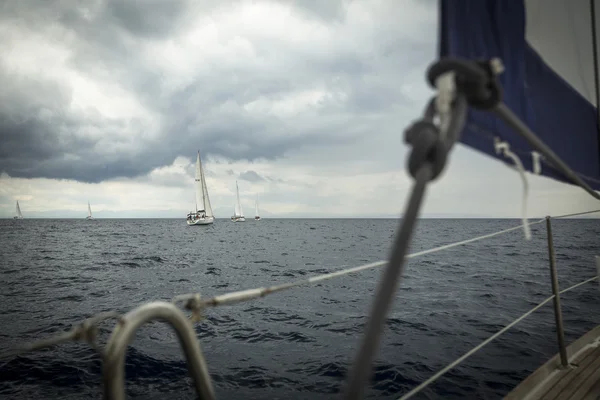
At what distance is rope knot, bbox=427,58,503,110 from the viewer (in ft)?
2.99

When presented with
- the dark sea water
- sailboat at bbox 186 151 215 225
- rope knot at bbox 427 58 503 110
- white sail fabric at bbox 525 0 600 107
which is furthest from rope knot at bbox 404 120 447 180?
sailboat at bbox 186 151 215 225

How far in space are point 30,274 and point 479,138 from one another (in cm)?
2574

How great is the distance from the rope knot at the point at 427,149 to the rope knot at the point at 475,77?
0.18 m

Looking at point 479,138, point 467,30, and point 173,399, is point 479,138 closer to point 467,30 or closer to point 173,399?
point 467,30

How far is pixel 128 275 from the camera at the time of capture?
1827cm

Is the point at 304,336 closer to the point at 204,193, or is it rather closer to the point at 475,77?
the point at 475,77

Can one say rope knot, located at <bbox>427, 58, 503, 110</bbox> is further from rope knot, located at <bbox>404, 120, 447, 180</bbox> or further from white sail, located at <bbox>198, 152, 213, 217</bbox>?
white sail, located at <bbox>198, 152, 213, 217</bbox>

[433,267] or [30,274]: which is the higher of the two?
[30,274]

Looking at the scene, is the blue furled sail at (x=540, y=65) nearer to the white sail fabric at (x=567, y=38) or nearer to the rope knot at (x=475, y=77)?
the white sail fabric at (x=567, y=38)

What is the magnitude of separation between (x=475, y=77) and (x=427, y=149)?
28 cm

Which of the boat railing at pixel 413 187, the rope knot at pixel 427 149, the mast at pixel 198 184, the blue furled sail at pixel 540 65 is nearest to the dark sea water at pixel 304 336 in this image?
the blue furled sail at pixel 540 65

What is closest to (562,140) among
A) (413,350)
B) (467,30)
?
(467,30)

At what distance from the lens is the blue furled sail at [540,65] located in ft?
4.82

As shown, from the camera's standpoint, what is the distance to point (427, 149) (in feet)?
2.79
